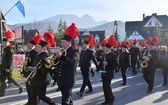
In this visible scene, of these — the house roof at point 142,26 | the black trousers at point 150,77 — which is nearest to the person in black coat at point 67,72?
the black trousers at point 150,77

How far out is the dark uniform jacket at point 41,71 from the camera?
6598 millimetres

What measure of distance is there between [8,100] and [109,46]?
11.9ft

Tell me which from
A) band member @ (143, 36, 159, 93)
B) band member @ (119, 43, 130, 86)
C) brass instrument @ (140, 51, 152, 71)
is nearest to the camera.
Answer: brass instrument @ (140, 51, 152, 71)

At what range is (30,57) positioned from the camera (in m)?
7.64

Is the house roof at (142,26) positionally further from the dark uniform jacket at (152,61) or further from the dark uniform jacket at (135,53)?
the dark uniform jacket at (152,61)

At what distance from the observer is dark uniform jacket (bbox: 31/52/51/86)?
6598 millimetres

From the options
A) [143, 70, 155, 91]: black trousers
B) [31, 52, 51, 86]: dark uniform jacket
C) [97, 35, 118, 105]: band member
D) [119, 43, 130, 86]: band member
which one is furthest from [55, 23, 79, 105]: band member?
[119, 43, 130, 86]: band member

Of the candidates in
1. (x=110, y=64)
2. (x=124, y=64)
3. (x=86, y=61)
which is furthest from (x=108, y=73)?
(x=124, y=64)

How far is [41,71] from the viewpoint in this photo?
6660 millimetres

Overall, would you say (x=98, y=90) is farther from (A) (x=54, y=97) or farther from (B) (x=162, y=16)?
A: (B) (x=162, y=16)

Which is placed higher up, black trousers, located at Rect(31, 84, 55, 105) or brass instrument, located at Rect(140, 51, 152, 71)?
brass instrument, located at Rect(140, 51, 152, 71)

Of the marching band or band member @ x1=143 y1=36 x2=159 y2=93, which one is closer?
the marching band

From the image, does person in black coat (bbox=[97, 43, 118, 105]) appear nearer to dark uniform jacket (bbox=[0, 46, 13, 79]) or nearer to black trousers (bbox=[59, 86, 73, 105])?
black trousers (bbox=[59, 86, 73, 105])

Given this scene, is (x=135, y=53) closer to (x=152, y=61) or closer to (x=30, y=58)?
(x=152, y=61)
